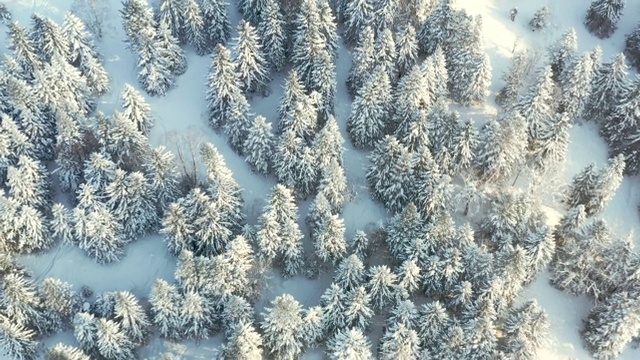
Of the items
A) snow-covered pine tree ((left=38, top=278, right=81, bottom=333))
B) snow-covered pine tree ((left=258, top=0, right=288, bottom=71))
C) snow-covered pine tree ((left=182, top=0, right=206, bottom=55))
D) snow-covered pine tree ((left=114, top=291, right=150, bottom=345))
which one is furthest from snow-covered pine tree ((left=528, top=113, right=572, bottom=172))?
snow-covered pine tree ((left=38, top=278, right=81, bottom=333))

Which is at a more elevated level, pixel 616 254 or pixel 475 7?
pixel 475 7

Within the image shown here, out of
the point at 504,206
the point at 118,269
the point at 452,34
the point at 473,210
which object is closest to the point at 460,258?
the point at 504,206

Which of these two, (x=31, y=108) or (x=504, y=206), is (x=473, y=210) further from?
(x=31, y=108)

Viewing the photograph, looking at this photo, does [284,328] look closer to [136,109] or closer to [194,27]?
[136,109]

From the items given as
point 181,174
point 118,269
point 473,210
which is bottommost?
point 118,269

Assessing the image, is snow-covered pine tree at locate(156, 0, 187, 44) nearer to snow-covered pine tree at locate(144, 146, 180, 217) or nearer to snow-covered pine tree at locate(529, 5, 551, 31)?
snow-covered pine tree at locate(144, 146, 180, 217)
